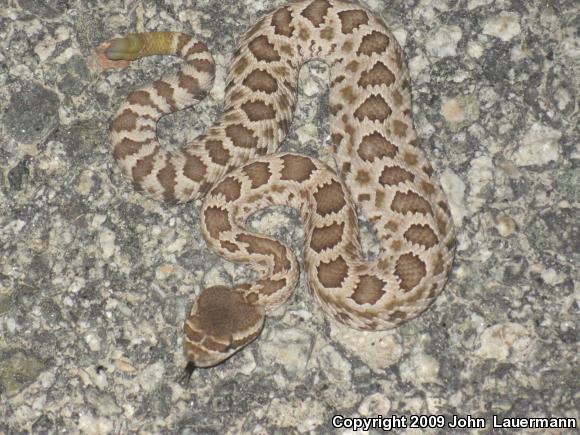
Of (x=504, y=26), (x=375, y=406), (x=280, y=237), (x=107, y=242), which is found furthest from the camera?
(x=504, y=26)

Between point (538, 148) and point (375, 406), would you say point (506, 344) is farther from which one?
point (538, 148)

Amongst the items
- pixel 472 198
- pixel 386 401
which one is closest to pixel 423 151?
pixel 472 198

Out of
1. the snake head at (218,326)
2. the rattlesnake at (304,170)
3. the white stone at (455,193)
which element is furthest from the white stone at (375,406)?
the white stone at (455,193)

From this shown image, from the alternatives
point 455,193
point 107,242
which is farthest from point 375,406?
point 107,242

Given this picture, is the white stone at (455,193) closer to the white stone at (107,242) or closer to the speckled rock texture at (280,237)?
the speckled rock texture at (280,237)

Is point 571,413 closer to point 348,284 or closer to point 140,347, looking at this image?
point 348,284

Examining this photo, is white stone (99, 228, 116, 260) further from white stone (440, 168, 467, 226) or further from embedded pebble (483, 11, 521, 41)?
embedded pebble (483, 11, 521, 41)
